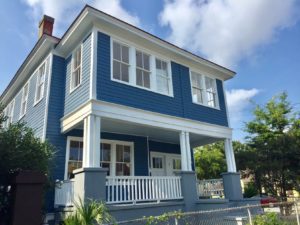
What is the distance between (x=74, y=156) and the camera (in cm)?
1019

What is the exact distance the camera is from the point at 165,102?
10.8 meters

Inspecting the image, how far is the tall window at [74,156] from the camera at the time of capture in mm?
9965

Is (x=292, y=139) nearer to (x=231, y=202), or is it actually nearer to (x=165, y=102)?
(x=231, y=202)

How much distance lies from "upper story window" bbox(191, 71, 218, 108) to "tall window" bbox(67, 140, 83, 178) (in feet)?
18.4

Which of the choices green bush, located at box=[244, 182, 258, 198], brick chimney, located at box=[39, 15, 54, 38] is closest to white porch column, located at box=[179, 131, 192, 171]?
green bush, located at box=[244, 182, 258, 198]

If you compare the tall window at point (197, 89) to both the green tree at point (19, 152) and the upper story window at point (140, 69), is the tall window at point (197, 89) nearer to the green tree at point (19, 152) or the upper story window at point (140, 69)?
the upper story window at point (140, 69)

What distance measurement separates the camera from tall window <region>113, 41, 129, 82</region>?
9.88 meters

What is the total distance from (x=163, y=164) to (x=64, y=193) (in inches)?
244

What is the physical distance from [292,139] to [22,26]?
1470 centimetres

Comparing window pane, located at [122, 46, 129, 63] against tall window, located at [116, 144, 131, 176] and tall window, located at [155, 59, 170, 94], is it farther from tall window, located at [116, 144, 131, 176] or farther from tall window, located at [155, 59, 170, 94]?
tall window, located at [116, 144, 131, 176]

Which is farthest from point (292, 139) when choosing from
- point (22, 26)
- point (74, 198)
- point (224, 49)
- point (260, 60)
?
point (22, 26)

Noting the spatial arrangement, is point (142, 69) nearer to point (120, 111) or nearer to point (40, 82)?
point (120, 111)

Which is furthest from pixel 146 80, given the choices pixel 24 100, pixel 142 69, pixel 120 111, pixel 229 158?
pixel 24 100

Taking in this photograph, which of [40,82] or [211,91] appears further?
[211,91]
